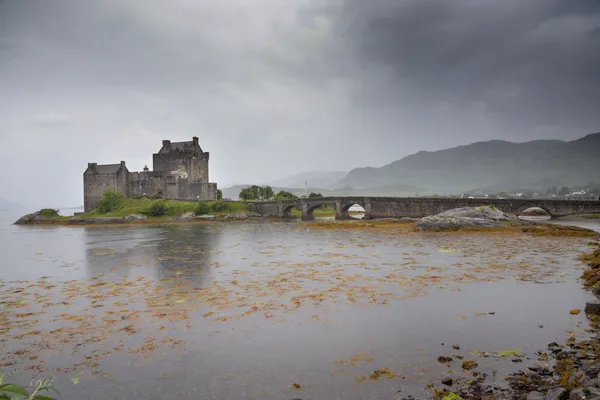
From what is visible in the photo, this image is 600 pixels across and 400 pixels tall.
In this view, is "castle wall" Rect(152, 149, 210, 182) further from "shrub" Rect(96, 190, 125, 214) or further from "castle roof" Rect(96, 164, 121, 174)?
"shrub" Rect(96, 190, 125, 214)

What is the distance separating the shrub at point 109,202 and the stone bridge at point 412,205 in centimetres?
3041

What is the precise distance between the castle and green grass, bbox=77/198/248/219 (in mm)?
5856

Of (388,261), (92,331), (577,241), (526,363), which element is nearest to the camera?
(526,363)

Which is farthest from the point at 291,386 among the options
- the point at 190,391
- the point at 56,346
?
the point at 56,346

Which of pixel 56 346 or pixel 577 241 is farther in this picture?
pixel 577 241

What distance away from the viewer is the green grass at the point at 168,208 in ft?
292

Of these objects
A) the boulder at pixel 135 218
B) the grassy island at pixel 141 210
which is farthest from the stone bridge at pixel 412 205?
the boulder at pixel 135 218

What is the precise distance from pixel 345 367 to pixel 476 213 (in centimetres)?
5233

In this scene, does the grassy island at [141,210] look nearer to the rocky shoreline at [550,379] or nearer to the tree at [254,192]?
the tree at [254,192]

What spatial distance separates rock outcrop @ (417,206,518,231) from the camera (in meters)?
52.8

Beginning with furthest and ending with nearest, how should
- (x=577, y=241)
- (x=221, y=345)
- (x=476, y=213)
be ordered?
(x=476, y=213)
(x=577, y=241)
(x=221, y=345)

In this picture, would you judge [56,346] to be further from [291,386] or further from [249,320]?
[291,386]

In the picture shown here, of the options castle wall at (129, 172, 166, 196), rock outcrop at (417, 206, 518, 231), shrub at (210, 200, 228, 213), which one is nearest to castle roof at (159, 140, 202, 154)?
castle wall at (129, 172, 166, 196)

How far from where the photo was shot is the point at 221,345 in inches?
479
